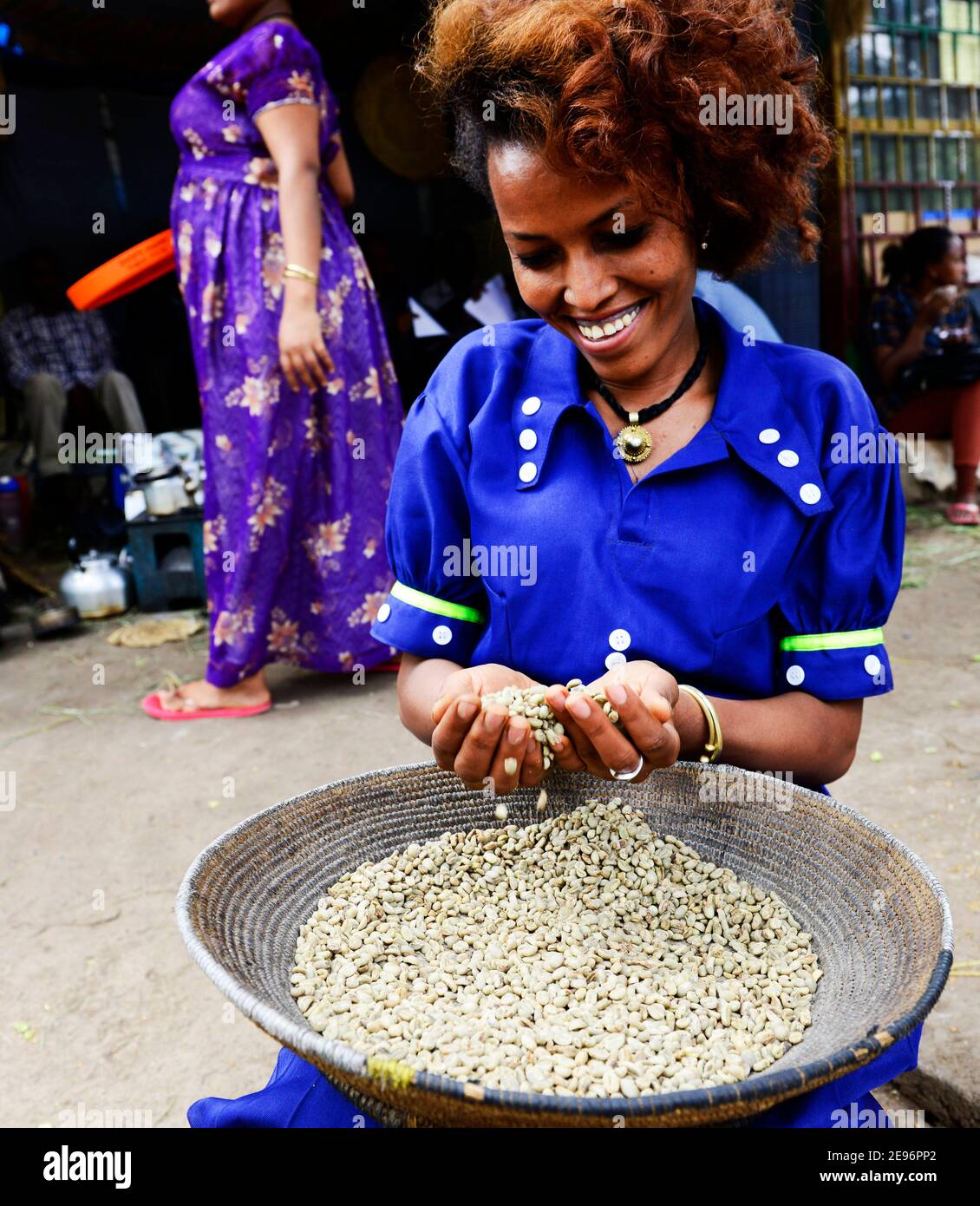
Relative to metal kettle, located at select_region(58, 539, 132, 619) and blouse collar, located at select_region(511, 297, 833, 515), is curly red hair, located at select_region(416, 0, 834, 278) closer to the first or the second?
blouse collar, located at select_region(511, 297, 833, 515)

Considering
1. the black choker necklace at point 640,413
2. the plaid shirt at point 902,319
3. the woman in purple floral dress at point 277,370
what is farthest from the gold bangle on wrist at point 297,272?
the plaid shirt at point 902,319

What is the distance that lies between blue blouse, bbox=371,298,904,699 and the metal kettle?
12.1 ft

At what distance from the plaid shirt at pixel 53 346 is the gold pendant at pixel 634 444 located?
6.66 m

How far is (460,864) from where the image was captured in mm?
1394

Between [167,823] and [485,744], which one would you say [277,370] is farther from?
[485,744]

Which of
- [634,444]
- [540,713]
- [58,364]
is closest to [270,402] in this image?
[634,444]

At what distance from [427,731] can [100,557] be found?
3.85 meters

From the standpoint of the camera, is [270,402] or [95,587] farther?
[95,587]

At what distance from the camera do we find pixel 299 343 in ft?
10.3

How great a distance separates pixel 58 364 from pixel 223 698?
474 centimetres

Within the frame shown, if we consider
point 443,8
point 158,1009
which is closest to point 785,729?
point 443,8

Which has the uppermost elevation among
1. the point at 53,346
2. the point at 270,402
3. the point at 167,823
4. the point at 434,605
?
the point at 53,346
